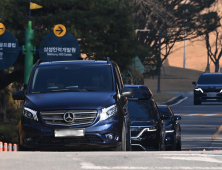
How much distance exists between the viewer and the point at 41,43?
82.1 ft

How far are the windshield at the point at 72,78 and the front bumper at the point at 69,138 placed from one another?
3.24ft

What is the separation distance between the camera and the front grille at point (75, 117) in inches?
337

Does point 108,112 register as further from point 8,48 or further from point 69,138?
point 8,48

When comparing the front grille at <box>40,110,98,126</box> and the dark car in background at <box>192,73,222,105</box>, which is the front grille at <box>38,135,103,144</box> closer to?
the front grille at <box>40,110,98,126</box>

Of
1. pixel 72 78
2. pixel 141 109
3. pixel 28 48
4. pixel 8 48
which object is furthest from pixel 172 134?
pixel 8 48

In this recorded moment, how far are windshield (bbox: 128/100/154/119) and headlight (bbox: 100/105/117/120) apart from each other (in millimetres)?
4215

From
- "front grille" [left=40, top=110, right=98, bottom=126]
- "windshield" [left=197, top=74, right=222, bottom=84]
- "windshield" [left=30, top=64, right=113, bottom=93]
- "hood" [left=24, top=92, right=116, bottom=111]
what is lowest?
"windshield" [left=197, top=74, right=222, bottom=84]

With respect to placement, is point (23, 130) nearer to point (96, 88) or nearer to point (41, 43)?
point (96, 88)

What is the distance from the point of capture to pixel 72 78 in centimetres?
972

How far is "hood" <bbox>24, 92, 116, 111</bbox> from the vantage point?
339 inches

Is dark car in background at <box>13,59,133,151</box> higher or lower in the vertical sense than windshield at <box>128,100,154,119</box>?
higher

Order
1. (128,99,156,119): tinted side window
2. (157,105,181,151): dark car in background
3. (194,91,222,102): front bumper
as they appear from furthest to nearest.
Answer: (194,91,222,102): front bumper, (157,105,181,151): dark car in background, (128,99,156,119): tinted side window

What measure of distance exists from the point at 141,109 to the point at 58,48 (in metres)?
11.4

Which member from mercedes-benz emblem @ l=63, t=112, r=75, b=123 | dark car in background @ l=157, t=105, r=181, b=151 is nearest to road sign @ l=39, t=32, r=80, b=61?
dark car in background @ l=157, t=105, r=181, b=151
